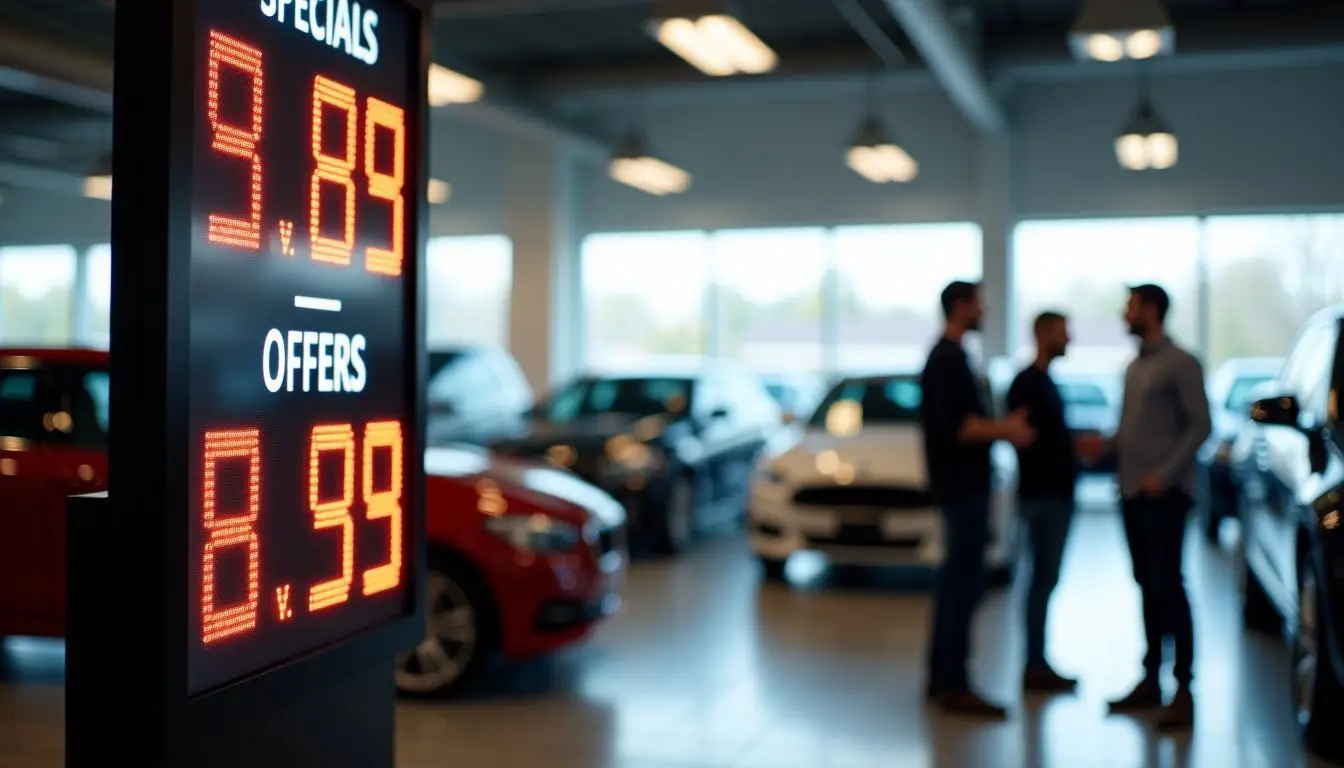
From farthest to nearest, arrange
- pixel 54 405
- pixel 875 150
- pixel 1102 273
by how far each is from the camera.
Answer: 1. pixel 1102 273
2. pixel 875 150
3. pixel 54 405

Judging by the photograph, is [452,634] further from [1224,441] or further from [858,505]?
[1224,441]

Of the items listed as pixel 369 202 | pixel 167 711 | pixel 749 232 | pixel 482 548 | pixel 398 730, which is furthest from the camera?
pixel 749 232

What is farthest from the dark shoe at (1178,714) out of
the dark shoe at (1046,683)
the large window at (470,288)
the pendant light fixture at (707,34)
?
the large window at (470,288)

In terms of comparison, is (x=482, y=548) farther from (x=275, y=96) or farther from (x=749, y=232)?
(x=749, y=232)

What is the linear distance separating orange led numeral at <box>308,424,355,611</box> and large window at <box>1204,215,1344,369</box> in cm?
1512

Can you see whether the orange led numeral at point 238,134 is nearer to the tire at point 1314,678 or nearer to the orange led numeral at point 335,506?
the orange led numeral at point 335,506

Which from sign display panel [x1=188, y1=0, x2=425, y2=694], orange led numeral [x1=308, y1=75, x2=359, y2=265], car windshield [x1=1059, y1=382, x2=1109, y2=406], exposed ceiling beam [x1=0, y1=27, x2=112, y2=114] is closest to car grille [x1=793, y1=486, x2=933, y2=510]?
sign display panel [x1=188, y1=0, x2=425, y2=694]

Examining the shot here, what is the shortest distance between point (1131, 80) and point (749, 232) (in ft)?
17.5

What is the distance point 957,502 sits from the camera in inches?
215

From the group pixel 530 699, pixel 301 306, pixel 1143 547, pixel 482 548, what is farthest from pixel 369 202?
pixel 1143 547

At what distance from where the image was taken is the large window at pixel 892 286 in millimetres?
17109

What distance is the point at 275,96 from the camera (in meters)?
2.59

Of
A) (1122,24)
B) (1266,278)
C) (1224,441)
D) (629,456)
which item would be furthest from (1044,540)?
(1266,278)

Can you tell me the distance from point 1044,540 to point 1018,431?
711mm
